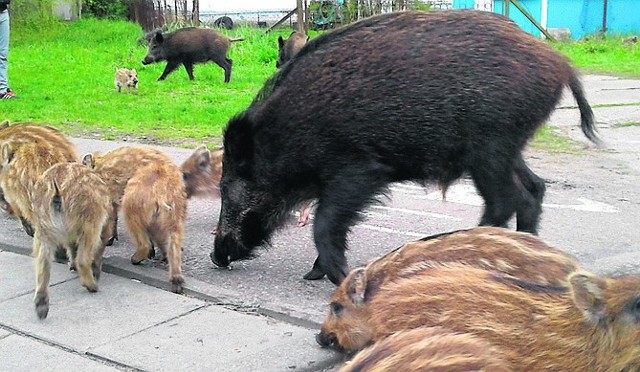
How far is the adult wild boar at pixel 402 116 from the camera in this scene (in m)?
4.71

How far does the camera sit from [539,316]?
3.08 m

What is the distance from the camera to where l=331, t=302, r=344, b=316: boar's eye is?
3.81m

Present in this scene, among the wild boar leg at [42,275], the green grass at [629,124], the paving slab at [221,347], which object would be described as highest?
the wild boar leg at [42,275]

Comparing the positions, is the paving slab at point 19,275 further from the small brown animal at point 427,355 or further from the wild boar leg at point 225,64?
the wild boar leg at point 225,64

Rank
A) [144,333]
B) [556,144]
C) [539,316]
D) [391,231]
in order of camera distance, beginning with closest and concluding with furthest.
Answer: [539,316] < [144,333] < [391,231] < [556,144]

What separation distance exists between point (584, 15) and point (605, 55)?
6537mm

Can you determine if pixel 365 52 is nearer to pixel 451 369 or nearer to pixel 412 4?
pixel 451 369

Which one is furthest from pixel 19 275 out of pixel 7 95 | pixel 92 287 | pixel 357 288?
pixel 7 95

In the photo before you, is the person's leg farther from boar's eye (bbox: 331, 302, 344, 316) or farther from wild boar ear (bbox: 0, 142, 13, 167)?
boar's eye (bbox: 331, 302, 344, 316)

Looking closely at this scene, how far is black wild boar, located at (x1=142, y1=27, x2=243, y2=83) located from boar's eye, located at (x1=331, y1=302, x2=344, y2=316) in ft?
49.4

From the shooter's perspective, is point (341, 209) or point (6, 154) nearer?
point (341, 209)

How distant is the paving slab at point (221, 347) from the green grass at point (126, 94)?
397cm

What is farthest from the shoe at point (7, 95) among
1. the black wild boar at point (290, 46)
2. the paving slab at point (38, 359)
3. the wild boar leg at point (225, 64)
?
the paving slab at point (38, 359)

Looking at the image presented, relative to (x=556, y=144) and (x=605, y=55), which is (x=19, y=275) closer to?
(x=556, y=144)
